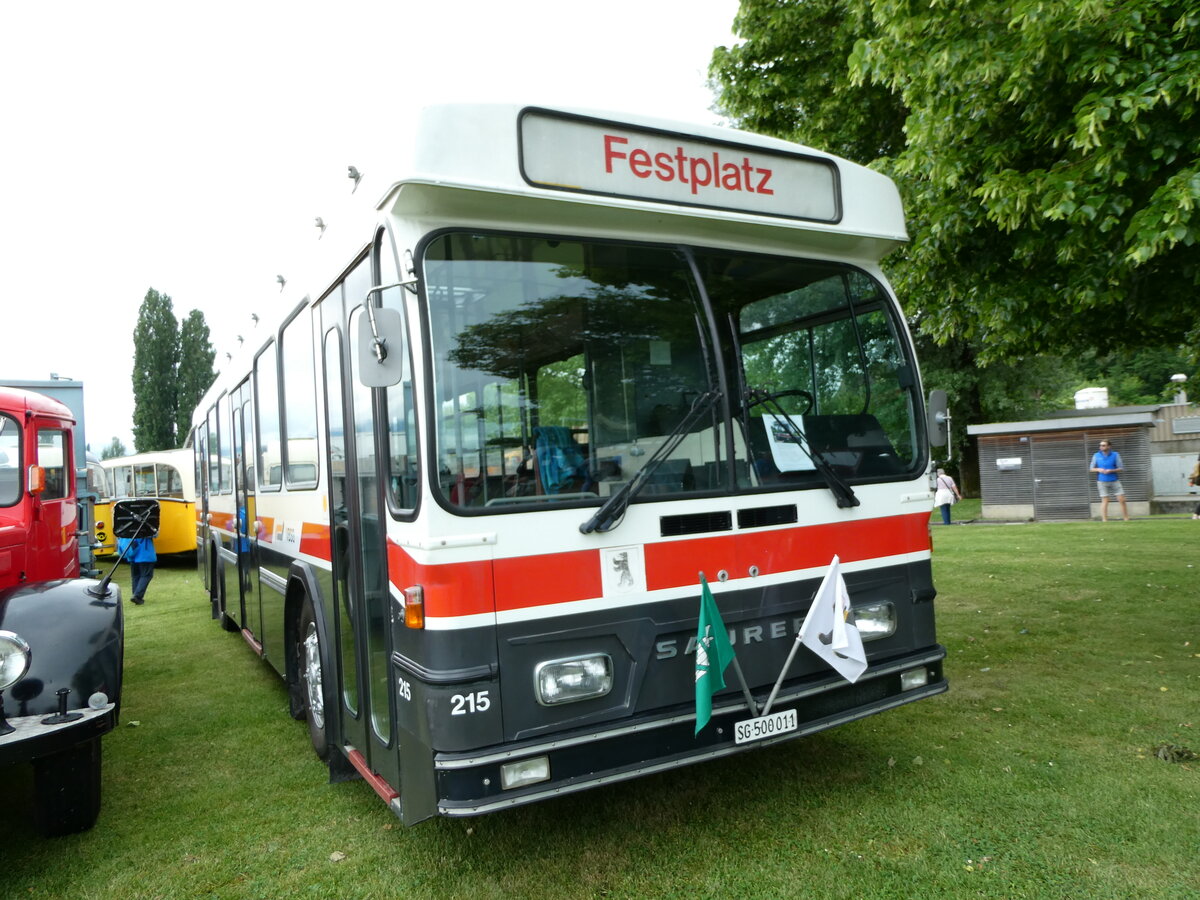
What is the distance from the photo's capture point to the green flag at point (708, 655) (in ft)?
11.1

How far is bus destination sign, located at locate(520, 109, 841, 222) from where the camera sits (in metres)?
3.36

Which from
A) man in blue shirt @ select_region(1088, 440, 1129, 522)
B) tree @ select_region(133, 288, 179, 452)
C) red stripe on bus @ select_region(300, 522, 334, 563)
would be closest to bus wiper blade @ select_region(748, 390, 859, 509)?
red stripe on bus @ select_region(300, 522, 334, 563)

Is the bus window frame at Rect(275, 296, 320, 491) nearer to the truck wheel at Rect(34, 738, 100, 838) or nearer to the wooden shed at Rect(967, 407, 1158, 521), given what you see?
the truck wheel at Rect(34, 738, 100, 838)

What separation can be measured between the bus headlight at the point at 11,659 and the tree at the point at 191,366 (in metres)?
54.1

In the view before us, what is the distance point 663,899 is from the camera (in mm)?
3293

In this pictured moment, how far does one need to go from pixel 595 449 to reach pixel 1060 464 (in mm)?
18436

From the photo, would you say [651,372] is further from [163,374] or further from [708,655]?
[163,374]

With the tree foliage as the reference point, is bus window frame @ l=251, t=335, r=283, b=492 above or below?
below

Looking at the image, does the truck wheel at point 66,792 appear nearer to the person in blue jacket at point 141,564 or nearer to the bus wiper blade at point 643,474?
the bus wiper blade at point 643,474

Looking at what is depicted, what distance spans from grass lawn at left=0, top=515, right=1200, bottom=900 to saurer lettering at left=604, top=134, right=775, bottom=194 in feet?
9.13

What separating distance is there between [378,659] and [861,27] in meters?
8.23

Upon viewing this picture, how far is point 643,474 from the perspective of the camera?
3414 millimetres


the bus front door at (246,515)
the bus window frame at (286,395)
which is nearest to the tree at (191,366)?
Result: the bus front door at (246,515)

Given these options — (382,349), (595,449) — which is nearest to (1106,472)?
(595,449)
